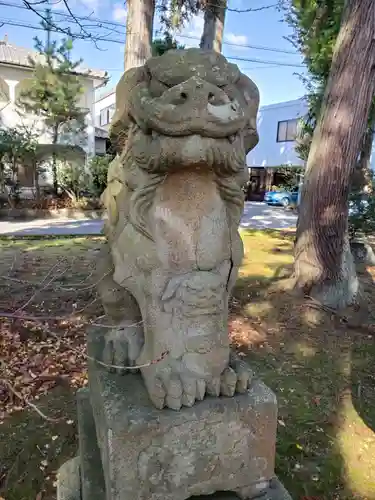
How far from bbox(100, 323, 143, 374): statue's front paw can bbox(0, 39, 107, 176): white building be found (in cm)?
1284

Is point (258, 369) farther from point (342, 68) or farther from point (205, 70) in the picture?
point (342, 68)

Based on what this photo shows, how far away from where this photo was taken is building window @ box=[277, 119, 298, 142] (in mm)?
20672

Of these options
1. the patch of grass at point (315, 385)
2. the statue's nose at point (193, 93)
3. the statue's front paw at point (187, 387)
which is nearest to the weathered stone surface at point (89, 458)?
the statue's front paw at point (187, 387)

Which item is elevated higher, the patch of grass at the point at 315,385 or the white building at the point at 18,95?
the white building at the point at 18,95

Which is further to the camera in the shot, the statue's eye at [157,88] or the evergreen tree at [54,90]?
the evergreen tree at [54,90]

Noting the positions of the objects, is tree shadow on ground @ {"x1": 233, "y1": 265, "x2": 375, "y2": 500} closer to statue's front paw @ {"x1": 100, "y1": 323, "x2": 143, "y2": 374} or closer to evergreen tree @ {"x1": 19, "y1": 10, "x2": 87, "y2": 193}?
statue's front paw @ {"x1": 100, "y1": 323, "x2": 143, "y2": 374}

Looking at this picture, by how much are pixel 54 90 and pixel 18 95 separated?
1.55 m

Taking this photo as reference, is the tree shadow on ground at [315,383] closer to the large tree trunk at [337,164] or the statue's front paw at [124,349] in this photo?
the large tree trunk at [337,164]

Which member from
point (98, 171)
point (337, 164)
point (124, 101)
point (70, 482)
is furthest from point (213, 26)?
point (70, 482)

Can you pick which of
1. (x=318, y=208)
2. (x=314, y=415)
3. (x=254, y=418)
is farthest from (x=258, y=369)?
(x=254, y=418)

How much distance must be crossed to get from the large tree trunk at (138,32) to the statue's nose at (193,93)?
5.04 meters

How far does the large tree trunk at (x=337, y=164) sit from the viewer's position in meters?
4.16

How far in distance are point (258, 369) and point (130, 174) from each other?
2.52m

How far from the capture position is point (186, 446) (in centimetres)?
129
